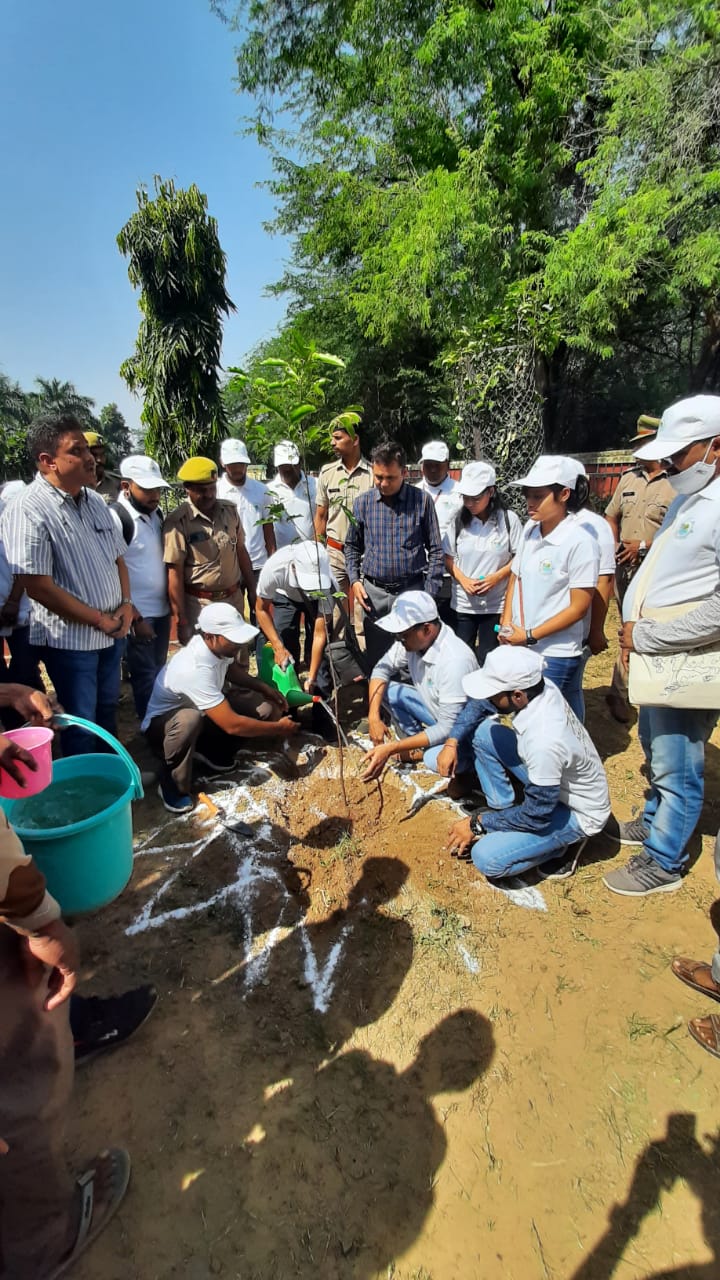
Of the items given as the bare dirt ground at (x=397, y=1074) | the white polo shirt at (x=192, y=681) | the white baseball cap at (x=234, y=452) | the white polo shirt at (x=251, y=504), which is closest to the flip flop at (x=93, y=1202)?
the bare dirt ground at (x=397, y=1074)

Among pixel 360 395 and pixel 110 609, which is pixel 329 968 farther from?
pixel 360 395

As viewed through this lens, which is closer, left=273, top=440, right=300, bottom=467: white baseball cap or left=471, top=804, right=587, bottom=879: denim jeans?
left=471, top=804, right=587, bottom=879: denim jeans

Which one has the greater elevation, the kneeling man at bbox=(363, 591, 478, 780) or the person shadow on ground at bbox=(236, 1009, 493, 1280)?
the kneeling man at bbox=(363, 591, 478, 780)

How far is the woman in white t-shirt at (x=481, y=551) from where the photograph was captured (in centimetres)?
395

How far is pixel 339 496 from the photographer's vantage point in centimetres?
495

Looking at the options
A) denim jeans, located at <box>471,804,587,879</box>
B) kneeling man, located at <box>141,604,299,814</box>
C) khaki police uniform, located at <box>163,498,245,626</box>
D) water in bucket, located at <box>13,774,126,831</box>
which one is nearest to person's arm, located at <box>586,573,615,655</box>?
denim jeans, located at <box>471,804,587,879</box>

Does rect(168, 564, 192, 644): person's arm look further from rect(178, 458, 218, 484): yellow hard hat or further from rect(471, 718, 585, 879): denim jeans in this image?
rect(471, 718, 585, 879): denim jeans

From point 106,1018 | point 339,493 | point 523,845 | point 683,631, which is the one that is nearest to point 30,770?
point 106,1018

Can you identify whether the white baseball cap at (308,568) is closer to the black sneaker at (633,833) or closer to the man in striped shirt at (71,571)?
the man in striped shirt at (71,571)

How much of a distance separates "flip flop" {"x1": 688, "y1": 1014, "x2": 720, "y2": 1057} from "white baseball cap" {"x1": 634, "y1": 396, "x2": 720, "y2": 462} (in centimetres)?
221

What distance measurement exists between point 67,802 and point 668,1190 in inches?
95.1

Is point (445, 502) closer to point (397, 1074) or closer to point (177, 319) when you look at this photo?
point (397, 1074)

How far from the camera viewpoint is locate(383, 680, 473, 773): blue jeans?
11.5 ft

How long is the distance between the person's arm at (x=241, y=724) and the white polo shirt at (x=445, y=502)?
1.80 meters
